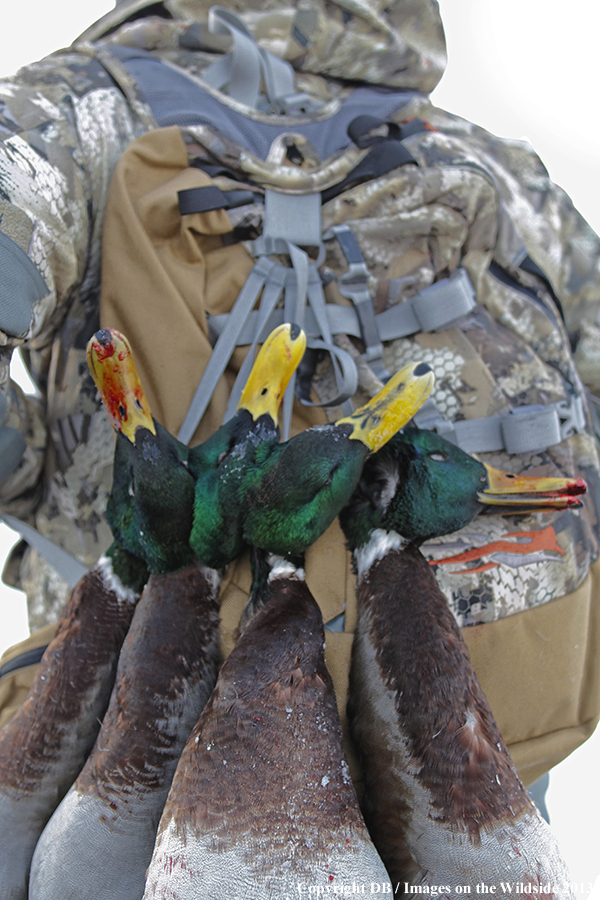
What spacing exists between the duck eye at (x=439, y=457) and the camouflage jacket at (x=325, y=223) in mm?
162

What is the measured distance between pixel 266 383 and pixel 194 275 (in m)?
0.22

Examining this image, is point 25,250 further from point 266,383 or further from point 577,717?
point 577,717

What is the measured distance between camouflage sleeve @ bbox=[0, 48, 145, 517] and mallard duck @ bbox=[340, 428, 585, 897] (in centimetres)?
39

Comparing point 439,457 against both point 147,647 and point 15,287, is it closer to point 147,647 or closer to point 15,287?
point 147,647

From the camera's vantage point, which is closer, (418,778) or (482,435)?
(418,778)

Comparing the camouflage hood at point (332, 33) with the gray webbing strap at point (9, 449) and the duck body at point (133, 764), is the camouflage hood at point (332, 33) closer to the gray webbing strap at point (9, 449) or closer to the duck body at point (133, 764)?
the gray webbing strap at point (9, 449)

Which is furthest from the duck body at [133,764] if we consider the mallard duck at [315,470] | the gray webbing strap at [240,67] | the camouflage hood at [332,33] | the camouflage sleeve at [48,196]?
the camouflage hood at [332,33]

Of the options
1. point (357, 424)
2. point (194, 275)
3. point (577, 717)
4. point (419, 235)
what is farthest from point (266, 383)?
point (577, 717)

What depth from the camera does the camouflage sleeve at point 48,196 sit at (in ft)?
2.08

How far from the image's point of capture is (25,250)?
2.10ft

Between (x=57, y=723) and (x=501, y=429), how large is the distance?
0.57m

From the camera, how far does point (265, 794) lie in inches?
18.3

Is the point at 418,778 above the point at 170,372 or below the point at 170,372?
below

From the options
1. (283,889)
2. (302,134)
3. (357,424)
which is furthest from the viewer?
(302,134)
